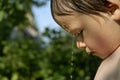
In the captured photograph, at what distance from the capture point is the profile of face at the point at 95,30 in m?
1.58

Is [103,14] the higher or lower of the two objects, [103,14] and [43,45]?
the higher

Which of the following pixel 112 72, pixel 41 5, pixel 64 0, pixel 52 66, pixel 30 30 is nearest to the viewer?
pixel 112 72

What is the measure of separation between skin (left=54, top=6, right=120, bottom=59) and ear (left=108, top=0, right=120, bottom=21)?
14mm

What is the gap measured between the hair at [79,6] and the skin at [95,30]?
0.05 feet

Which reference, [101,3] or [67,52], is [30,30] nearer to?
[67,52]

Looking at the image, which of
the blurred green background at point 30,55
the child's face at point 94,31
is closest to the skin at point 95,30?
the child's face at point 94,31

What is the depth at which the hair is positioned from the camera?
1.58 m

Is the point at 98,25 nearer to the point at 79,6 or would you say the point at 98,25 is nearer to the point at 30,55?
the point at 79,6

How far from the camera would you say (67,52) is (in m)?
4.13

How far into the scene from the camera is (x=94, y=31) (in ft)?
5.30

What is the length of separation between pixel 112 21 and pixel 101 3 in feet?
0.24

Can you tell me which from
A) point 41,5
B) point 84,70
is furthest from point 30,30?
point 84,70

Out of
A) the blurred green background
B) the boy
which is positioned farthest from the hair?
the blurred green background

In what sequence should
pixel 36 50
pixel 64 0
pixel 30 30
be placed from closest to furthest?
1. pixel 64 0
2. pixel 36 50
3. pixel 30 30
